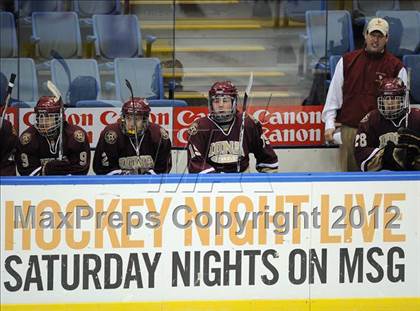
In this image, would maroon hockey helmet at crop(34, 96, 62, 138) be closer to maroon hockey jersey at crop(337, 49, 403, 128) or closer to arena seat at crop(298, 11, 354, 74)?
maroon hockey jersey at crop(337, 49, 403, 128)

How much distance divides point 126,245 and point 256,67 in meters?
3.52

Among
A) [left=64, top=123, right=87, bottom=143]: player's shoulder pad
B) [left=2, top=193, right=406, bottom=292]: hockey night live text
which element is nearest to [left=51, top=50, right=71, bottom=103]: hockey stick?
[left=64, top=123, right=87, bottom=143]: player's shoulder pad

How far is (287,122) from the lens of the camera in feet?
27.9

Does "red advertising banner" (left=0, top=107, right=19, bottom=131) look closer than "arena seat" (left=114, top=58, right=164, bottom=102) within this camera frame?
Yes

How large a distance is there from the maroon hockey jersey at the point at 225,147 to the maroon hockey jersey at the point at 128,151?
12.2 inches

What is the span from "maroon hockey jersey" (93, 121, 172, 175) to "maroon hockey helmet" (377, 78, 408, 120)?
1.35 metres

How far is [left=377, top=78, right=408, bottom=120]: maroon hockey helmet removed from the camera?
710cm

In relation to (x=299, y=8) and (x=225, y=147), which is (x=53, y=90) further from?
(x=299, y=8)

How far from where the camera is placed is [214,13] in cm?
919

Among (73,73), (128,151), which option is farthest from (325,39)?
(128,151)

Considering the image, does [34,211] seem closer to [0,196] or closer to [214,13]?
[0,196]

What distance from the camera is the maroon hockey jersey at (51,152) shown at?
721 centimetres

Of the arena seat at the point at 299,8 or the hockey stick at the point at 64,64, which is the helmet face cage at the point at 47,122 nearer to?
the hockey stick at the point at 64,64

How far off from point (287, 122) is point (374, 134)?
1437 millimetres
